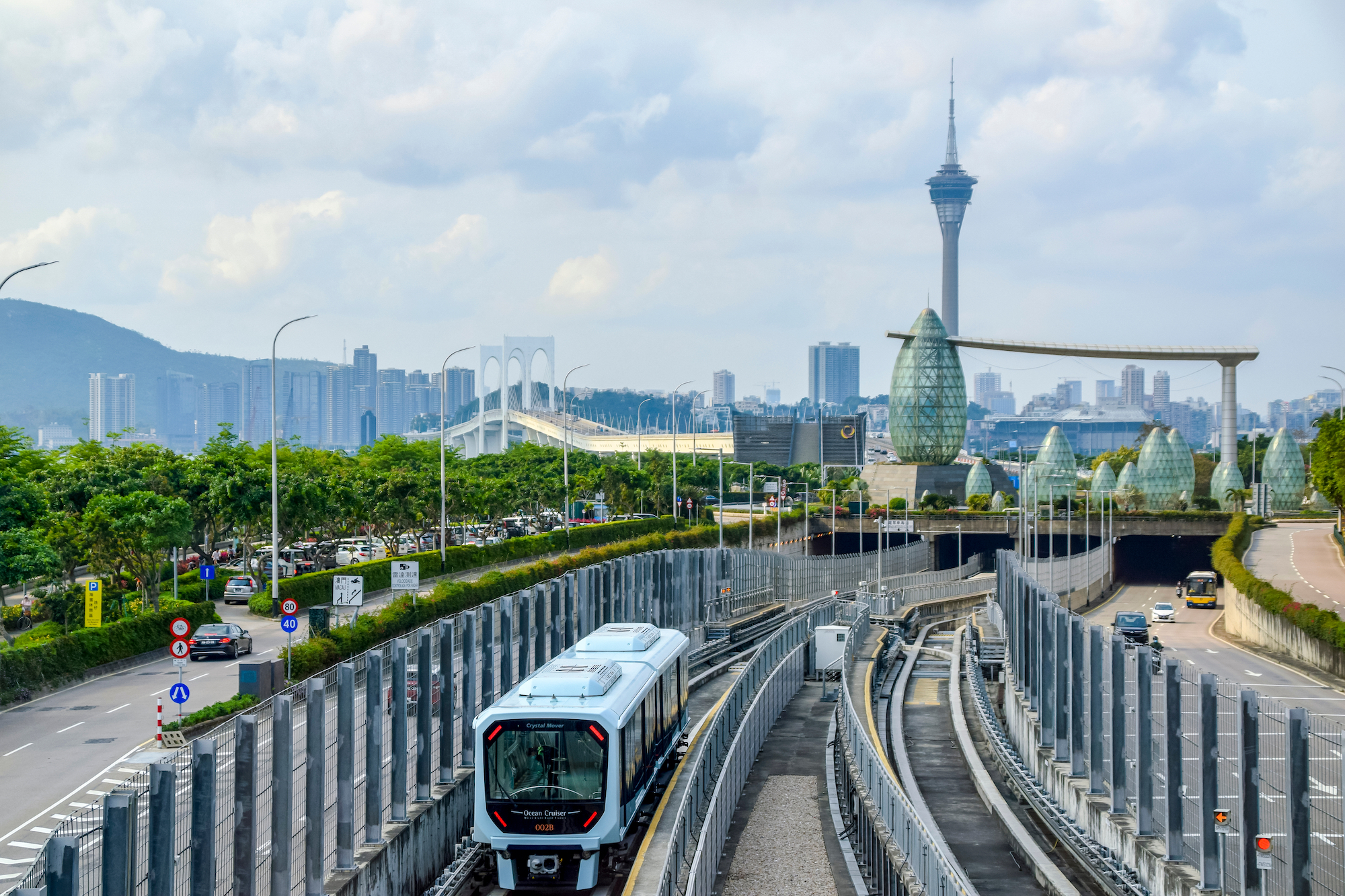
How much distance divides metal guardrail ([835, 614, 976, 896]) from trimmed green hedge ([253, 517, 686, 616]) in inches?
984

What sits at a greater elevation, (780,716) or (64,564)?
(64,564)

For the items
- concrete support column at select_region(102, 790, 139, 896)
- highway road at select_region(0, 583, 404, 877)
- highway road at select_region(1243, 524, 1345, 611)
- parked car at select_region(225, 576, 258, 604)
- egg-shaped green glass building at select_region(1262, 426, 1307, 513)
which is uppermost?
egg-shaped green glass building at select_region(1262, 426, 1307, 513)

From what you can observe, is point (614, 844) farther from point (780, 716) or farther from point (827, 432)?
point (827, 432)

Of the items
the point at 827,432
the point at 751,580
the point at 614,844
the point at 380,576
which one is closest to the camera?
the point at 614,844

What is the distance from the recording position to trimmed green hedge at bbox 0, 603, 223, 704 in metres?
32.0

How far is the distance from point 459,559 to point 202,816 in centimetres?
4618

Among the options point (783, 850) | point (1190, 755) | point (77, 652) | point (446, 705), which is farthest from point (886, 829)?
point (77, 652)

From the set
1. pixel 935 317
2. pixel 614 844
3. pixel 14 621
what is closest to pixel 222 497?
pixel 14 621

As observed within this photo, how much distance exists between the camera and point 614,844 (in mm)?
18203

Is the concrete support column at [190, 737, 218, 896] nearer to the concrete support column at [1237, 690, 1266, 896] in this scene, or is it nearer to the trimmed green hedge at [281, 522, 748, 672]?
the concrete support column at [1237, 690, 1266, 896]

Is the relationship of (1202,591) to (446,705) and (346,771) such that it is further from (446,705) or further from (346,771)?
(346,771)

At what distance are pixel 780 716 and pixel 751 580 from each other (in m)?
29.2

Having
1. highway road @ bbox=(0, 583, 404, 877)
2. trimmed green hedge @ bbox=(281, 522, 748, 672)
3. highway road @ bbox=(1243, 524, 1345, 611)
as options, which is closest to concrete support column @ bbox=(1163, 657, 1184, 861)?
highway road @ bbox=(0, 583, 404, 877)

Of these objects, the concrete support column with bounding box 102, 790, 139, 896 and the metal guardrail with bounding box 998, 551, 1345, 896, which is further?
the metal guardrail with bounding box 998, 551, 1345, 896
